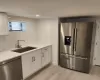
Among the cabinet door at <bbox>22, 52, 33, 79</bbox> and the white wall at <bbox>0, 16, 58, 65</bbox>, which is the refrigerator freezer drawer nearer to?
the white wall at <bbox>0, 16, 58, 65</bbox>

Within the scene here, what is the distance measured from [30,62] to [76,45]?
1.68 meters

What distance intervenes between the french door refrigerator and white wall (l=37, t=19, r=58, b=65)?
294mm

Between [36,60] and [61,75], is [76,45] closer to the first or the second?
[61,75]

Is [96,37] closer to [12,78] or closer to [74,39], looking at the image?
[74,39]

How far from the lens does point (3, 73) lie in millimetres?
2180

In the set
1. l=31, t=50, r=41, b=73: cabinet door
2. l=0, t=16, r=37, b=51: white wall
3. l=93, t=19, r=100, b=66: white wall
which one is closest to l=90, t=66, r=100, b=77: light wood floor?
l=93, t=19, r=100, b=66: white wall

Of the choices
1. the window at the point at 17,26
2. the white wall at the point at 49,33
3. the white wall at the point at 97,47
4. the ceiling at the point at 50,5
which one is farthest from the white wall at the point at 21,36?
the white wall at the point at 97,47

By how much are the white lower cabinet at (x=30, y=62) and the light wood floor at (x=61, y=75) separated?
294 millimetres

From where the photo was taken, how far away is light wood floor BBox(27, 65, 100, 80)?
118 inches

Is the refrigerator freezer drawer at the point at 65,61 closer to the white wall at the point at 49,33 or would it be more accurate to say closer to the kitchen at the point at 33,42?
the kitchen at the point at 33,42

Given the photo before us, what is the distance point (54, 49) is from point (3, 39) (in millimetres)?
2013

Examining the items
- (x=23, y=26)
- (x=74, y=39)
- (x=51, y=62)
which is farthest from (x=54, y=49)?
(x=23, y=26)

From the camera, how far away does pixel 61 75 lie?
3178mm

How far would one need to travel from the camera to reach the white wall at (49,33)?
3.92m
